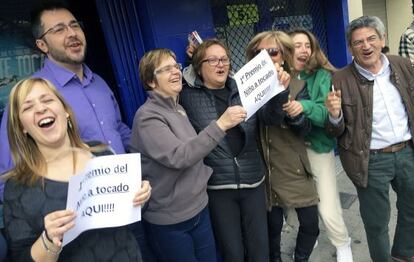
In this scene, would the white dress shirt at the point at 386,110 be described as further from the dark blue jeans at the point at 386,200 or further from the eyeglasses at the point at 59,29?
the eyeglasses at the point at 59,29

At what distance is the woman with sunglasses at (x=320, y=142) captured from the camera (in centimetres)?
286

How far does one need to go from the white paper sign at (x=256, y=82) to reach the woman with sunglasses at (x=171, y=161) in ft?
0.35

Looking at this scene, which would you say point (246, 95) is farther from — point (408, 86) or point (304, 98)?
point (408, 86)

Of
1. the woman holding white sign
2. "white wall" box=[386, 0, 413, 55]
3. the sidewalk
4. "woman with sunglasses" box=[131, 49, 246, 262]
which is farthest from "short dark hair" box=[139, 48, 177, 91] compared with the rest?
"white wall" box=[386, 0, 413, 55]

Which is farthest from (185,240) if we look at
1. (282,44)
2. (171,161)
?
(282,44)

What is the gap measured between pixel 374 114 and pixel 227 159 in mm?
1080

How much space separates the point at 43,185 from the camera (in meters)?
1.60

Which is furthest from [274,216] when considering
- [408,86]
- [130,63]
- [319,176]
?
[130,63]

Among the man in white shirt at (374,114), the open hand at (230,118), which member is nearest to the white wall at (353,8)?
the man in white shirt at (374,114)

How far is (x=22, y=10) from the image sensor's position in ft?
8.89

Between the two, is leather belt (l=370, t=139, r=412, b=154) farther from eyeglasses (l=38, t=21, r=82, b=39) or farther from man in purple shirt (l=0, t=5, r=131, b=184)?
eyeglasses (l=38, t=21, r=82, b=39)

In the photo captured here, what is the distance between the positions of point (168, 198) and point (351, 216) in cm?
262

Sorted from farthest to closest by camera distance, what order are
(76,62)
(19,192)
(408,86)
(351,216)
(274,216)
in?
→ (351,216) < (274,216) < (408,86) < (76,62) < (19,192)

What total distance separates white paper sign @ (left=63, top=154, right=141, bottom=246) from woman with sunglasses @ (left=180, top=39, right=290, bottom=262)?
94 cm
